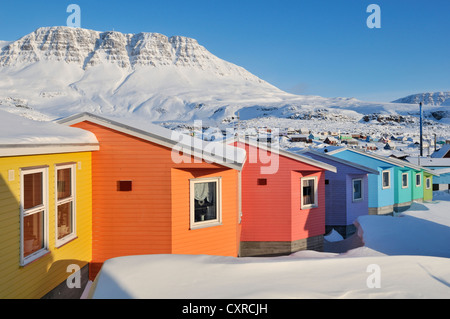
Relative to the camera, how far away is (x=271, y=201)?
12.6 meters

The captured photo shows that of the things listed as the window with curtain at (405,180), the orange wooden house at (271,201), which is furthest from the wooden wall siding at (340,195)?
the window with curtain at (405,180)

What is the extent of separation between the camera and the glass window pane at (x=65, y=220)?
6930mm

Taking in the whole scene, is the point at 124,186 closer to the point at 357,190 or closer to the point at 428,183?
the point at 357,190

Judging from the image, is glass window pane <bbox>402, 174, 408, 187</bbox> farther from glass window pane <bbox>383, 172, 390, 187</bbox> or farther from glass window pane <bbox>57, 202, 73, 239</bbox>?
glass window pane <bbox>57, 202, 73, 239</bbox>

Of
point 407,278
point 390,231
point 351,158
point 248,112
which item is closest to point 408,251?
point 390,231

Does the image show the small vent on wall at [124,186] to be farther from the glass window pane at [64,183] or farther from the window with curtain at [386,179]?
the window with curtain at [386,179]

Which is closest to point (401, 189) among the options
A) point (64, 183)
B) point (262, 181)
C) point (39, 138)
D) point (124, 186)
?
point (262, 181)

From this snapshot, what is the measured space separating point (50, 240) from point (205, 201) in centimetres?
345

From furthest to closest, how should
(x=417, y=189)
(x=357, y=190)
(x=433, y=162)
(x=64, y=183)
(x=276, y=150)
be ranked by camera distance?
(x=433, y=162), (x=417, y=189), (x=357, y=190), (x=276, y=150), (x=64, y=183)

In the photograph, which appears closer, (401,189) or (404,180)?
(401,189)

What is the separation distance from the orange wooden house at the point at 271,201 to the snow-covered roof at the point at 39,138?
620cm
